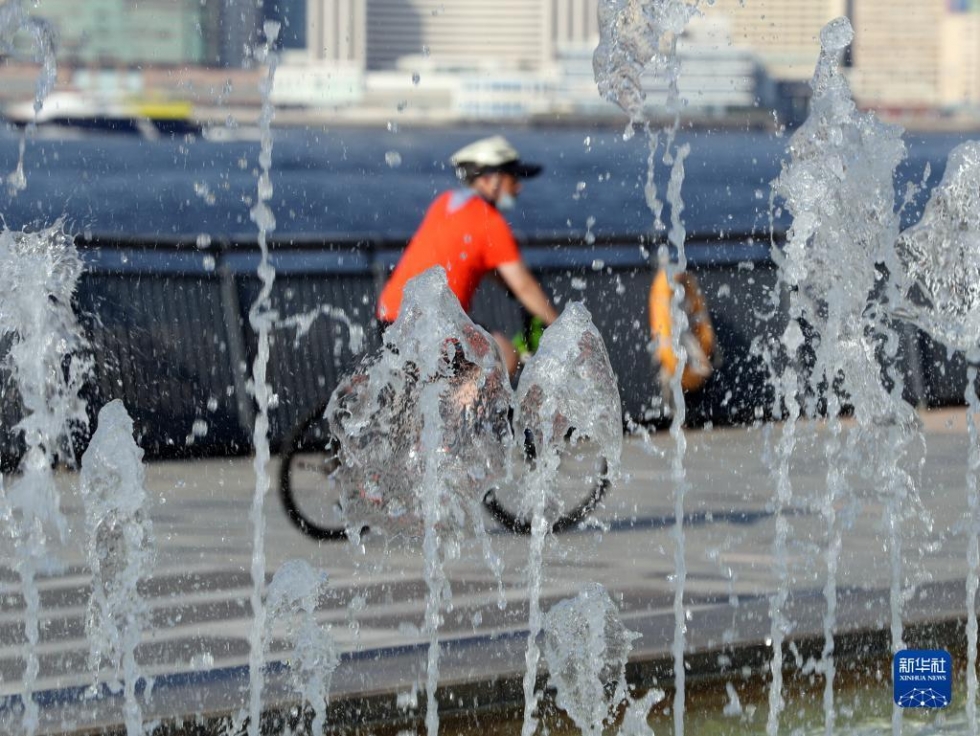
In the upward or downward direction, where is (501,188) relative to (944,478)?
upward

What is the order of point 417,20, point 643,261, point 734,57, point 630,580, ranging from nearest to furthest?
point 630,580, point 643,261, point 734,57, point 417,20

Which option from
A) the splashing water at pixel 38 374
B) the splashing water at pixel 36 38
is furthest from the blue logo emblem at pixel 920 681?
the splashing water at pixel 36 38

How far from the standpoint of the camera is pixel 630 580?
279 inches

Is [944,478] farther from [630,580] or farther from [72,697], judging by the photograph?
[72,697]

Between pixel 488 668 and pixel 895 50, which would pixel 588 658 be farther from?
→ pixel 895 50

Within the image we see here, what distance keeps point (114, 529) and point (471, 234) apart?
255 cm

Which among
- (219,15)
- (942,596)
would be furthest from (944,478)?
(219,15)

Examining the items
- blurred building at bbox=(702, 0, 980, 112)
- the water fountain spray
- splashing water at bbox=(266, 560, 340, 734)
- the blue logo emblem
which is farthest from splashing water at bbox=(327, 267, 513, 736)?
blurred building at bbox=(702, 0, 980, 112)

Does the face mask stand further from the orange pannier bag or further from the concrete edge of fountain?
the orange pannier bag

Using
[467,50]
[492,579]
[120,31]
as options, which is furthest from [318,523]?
[467,50]

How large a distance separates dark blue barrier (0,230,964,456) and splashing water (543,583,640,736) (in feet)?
14.6

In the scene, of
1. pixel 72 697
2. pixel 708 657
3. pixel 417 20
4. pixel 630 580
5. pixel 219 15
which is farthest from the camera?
pixel 417 20

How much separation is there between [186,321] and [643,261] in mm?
3502

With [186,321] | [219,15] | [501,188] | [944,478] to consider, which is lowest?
[944,478]
